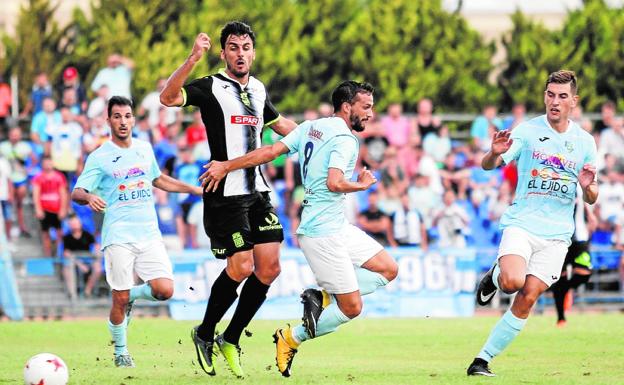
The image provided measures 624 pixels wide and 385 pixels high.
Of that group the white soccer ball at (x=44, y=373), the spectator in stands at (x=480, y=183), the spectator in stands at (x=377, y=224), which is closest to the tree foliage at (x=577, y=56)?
the spectator in stands at (x=480, y=183)

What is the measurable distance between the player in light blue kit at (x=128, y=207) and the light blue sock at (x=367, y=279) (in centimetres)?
213

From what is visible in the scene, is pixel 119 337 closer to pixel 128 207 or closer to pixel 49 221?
pixel 128 207

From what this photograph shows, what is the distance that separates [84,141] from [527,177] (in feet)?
42.4

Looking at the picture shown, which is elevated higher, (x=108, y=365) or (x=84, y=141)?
(x=84, y=141)

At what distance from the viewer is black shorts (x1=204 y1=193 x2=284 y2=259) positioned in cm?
1145

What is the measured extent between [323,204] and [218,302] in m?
1.32

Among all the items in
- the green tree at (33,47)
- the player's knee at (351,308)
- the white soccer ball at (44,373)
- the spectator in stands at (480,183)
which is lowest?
the spectator in stands at (480,183)

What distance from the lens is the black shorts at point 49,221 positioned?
2272cm

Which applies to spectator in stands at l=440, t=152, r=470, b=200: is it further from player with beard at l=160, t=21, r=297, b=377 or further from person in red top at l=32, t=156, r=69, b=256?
player with beard at l=160, t=21, r=297, b=377

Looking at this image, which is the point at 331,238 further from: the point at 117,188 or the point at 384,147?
the point at 384,147

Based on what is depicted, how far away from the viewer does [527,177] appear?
37.8 feet

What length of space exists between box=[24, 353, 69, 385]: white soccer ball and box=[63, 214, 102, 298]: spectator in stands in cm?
1167

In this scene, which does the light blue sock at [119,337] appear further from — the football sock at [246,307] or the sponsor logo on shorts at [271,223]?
the sponsor logo on shorts at [271,223]

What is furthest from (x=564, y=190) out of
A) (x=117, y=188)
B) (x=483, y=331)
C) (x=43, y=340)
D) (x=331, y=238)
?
(x=43, y=340)
